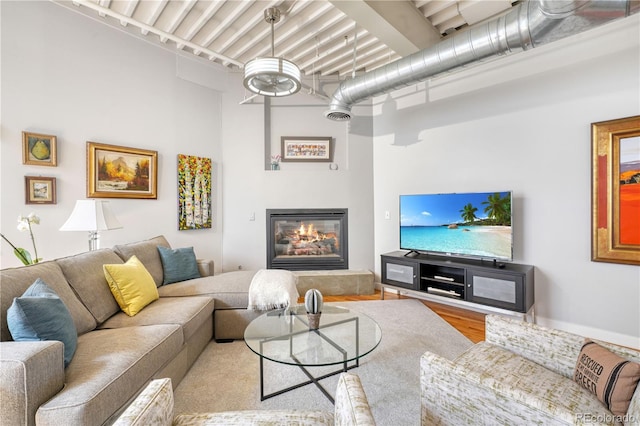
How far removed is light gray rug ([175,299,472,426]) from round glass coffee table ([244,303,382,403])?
81mm

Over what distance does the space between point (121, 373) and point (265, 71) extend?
6.49 feet

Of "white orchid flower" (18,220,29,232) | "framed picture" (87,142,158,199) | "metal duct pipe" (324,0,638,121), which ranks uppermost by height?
"metal duct pipe" (324,0,638,121)

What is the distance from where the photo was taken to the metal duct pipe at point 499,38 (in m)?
1.80

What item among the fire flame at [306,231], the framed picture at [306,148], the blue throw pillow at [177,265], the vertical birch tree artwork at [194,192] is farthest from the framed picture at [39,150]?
the fire flame at [306,231]

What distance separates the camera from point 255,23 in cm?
309

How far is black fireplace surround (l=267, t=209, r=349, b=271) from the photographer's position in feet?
14.0

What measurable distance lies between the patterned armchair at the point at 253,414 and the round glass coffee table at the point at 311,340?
51cm

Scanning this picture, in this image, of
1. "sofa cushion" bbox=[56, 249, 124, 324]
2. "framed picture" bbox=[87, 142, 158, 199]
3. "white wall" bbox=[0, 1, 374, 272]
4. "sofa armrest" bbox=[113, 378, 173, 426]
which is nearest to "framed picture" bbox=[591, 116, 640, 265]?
"white wall" bbox=[0, 1, 374, 272]

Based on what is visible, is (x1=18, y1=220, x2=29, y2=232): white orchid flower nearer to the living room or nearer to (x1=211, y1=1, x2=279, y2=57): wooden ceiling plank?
the living room

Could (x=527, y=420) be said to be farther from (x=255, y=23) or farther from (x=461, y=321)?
(x=255, y=23)

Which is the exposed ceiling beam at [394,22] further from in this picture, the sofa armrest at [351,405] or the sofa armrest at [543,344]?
the sofa armrest at [351,405]

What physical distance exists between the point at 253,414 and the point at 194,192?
3.42m

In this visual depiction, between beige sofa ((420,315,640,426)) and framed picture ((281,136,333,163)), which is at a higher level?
framed picture ((281,136,333,163))

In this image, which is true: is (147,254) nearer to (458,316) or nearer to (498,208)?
(458,316)
